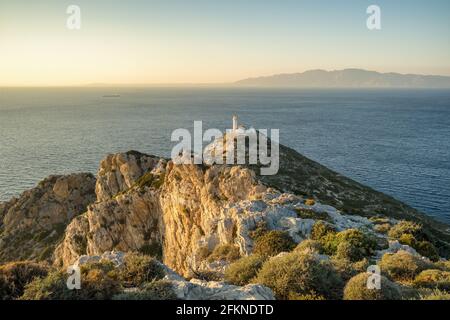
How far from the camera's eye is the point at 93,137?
136 m

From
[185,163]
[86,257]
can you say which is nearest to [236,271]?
[86,257]

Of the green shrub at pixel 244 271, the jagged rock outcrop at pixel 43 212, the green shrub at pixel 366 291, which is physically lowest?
the jagged rock outcrop at pixel 43 212

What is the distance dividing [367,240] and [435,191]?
6438 cm

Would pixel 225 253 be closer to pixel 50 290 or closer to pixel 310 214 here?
pixel 310 214

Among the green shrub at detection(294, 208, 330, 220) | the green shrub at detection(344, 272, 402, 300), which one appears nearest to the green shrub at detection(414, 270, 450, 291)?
the green shrub at detection(344, 272, 402, 300)

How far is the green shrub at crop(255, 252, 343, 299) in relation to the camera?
1230cm

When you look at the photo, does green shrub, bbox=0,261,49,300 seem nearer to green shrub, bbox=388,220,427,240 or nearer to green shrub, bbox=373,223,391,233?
green shrub, bbox=388,220,427,240

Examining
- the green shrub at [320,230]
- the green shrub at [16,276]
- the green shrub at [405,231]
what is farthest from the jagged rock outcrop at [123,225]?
the green shrub at [16,276]

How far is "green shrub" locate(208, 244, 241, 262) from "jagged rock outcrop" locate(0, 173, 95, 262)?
49.0 m

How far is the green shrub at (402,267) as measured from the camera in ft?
50.8

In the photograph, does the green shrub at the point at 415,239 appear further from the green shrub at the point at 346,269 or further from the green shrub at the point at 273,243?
the green shrub at the point at 346,269

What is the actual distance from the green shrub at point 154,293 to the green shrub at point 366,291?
531 centimetres

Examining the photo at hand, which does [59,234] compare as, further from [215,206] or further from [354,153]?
[354,153]

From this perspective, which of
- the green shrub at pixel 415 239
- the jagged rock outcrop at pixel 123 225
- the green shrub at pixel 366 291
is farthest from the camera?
the jagged rock outcrop at pixel 123 225
